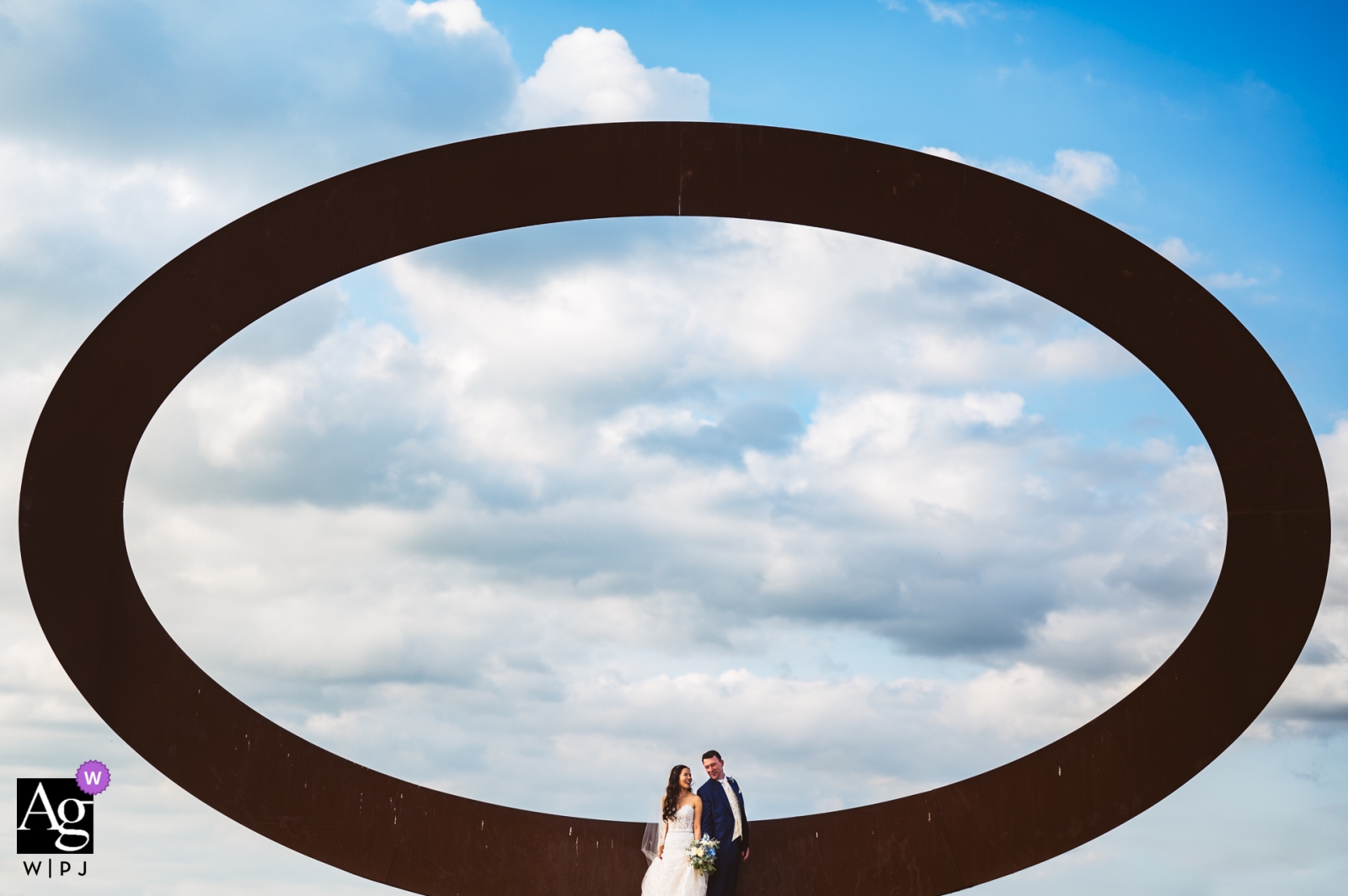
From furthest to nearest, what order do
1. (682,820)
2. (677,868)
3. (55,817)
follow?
(55,817), (682,820), (677,868)

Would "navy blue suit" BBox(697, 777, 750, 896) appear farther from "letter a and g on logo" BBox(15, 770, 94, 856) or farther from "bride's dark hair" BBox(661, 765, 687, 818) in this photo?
"letter a and g on logo" BBox(15, 770, 94, 856)

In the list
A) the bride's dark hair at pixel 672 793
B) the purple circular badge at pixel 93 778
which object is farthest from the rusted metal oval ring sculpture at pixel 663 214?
the bride's dark hair at pixel 672 793

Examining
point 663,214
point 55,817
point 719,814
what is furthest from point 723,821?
point 55,817

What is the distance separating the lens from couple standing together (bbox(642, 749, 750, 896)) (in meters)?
9.99

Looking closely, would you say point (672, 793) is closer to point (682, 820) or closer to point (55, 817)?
point (682, 820)

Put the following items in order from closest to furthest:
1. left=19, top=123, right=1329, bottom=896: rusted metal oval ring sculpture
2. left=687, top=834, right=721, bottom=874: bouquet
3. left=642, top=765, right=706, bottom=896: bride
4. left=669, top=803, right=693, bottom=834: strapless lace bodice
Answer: left=19, top=123, right=1329, bottom=896: rusted metal oval ring sculpture < left=687, top=834, right=721, bottom=874: bouquet < left=642, top=765, right=706, bottom=896: bride < left=669, top=803, right=693, bottom=834: strapless lace bodice

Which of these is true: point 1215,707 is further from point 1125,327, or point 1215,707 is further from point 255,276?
point 255,276

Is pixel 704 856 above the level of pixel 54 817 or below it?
below

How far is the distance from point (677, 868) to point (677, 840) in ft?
0.73

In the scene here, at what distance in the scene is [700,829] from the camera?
1003 cm

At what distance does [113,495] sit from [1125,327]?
8.20m

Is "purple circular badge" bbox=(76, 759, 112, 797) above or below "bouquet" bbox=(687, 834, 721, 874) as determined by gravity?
above

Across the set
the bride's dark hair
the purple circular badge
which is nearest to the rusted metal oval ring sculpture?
the purple circular badge

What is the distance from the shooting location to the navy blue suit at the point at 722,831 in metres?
10.1
